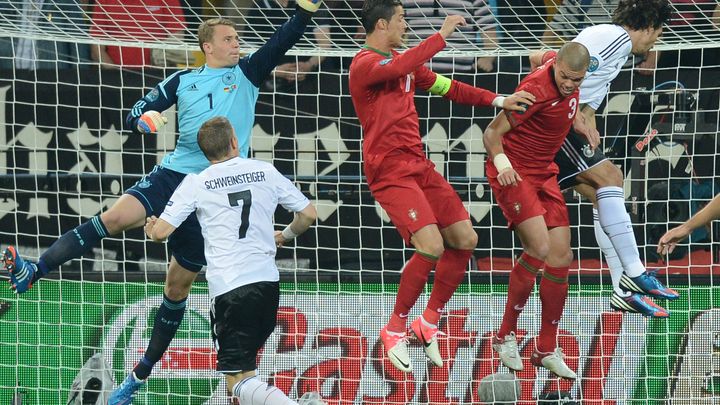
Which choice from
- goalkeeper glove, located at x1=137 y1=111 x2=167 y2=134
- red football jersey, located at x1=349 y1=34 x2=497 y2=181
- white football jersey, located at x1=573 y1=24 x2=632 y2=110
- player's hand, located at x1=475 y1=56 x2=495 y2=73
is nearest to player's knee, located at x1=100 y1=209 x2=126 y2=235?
goalkeeper glove, located at x1=137 y1=111 x2=167 y2=134

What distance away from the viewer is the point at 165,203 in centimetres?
719

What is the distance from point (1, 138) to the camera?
900 cm

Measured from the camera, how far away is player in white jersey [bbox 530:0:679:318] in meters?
7.02

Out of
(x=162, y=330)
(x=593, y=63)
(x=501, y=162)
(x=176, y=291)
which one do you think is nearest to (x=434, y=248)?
(x=501, y=162)

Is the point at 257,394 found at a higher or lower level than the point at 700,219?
lower

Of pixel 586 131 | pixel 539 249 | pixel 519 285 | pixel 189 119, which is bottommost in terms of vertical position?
pixel 519 285

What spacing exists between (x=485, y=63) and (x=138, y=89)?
8.26ft

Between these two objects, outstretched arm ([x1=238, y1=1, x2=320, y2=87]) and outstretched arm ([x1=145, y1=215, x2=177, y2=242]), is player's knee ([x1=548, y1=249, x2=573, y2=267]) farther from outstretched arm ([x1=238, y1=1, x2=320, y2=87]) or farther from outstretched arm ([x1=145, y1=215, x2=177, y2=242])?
outstretched arm ([x1=145, y1=215, x2=177, y2=242])

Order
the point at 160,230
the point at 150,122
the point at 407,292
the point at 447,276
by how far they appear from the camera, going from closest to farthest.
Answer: the point at 160,230 < the point at 150,122 < the point at 407,292 < the point at 447,276

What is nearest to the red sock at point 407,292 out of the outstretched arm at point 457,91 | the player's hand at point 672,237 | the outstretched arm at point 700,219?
the outstretched arm at point 457,91

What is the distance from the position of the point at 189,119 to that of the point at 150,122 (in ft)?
1.80

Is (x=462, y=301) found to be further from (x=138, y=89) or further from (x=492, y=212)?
(x=138, y=89)

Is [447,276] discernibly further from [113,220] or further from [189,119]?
[113,220]

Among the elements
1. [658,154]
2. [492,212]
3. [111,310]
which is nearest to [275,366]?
[111,310]
